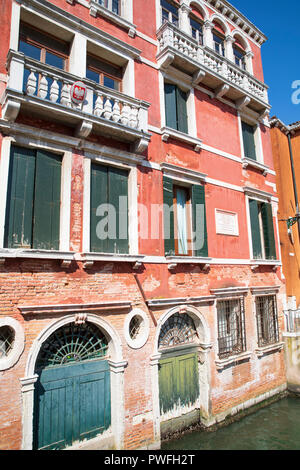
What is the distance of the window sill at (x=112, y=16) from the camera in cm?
782

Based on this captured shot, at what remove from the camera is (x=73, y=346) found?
21.1ft

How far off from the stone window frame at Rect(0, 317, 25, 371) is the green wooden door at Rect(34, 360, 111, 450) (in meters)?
0.80

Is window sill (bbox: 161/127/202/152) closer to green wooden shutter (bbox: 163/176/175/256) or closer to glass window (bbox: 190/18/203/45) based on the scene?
green wooden shutter (bbox: 163/176/175/256)

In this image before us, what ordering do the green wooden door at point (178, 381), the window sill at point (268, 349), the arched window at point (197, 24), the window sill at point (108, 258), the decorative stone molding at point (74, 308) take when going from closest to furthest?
1. the decorative stone molding at point (74, 308)
2. the window sill at point (108, 258)
3. the green wooden door at point (178, 381)
4. the window sill at point (268, 349)
5. the arched window at point (197, 24)

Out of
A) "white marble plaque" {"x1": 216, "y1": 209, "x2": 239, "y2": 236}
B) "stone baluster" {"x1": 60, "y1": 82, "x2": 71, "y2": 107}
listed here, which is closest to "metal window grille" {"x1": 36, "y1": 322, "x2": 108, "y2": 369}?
"stone baluster" {"x1": 60, "y1": 82, "x2": 71, "y2": 107}

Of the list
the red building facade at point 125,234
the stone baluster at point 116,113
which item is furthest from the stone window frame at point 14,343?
the stone baluster at point 116,113

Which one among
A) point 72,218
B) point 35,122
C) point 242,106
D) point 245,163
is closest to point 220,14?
point 242,106

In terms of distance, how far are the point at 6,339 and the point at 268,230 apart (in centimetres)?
986

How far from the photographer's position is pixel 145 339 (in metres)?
7.23

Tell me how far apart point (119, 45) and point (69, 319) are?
23.1ft

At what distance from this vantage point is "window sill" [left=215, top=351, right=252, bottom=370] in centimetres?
865

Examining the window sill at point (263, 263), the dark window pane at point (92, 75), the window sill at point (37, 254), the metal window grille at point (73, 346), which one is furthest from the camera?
the window sill at point (263, 263)

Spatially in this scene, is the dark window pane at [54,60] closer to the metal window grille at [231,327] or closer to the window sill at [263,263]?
the metal window grille at [231,327]

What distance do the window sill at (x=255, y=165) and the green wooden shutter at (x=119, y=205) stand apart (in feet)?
18.2
